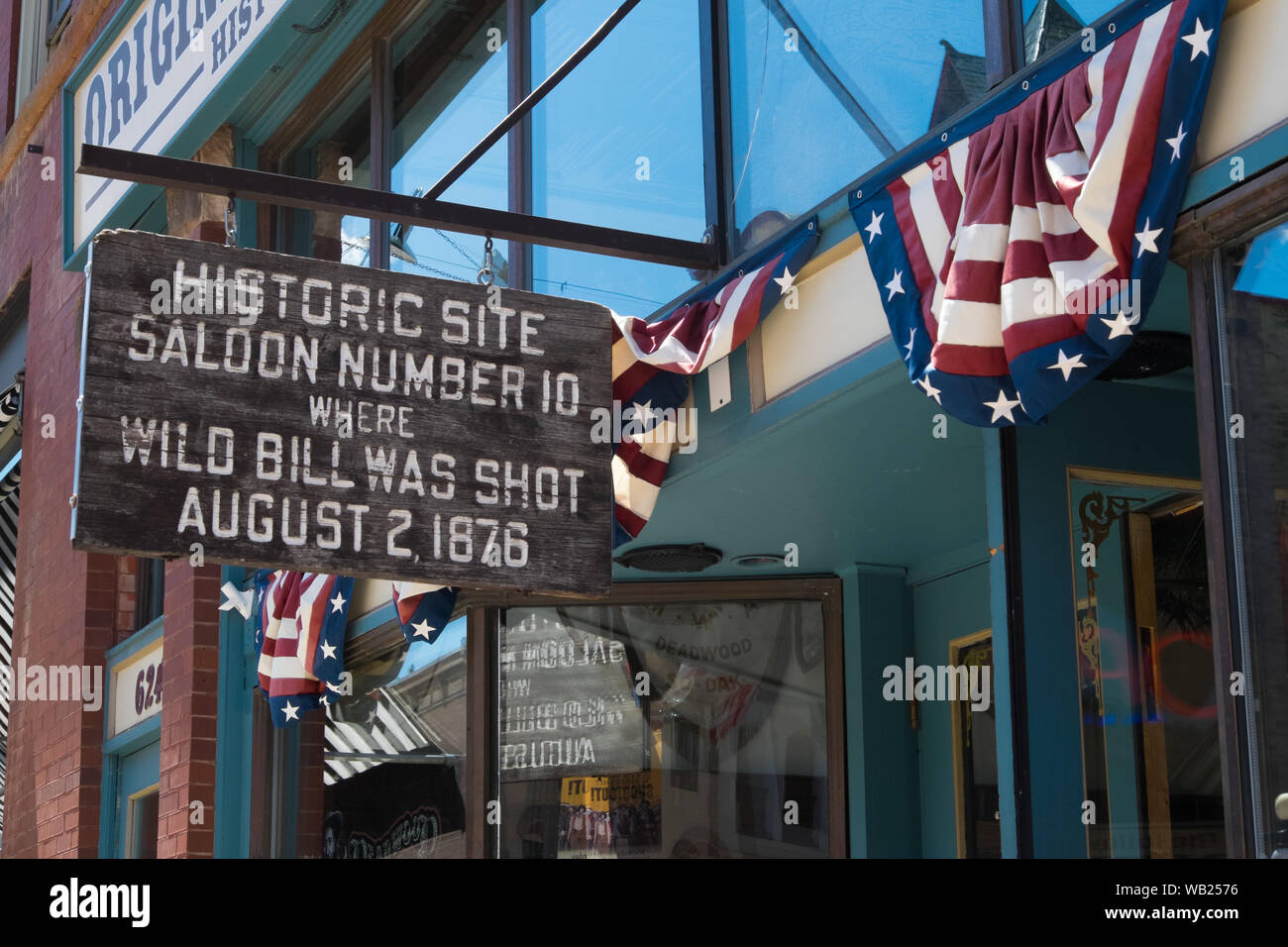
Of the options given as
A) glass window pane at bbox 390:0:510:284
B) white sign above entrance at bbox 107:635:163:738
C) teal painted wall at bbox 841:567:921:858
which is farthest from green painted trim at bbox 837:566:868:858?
white sign above entrance at bbox 107:635:163:738

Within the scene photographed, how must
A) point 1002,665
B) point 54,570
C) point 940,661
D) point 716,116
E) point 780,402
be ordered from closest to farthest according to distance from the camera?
point 1002,665 < point 780,402 < point 716,116 < point 940,661 < point 54,570

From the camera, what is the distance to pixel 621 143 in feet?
22.6

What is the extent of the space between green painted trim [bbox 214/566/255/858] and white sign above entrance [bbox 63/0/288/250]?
2.16m

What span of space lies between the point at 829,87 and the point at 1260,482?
239 centimetres

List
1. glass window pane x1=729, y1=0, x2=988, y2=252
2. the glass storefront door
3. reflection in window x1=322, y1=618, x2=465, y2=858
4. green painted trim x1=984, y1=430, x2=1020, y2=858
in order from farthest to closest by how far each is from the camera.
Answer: reflection in window x1=322, y1=618, x2=465, y2=858 → glass window pane x1=729, y1=0, x2=988, y2=252 → the glass storefront door → green painted trim x1=984, y1=430, x2=1020, y2=858

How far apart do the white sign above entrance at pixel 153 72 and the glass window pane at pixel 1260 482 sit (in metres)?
5.49

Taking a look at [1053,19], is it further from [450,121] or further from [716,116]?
[450,121]

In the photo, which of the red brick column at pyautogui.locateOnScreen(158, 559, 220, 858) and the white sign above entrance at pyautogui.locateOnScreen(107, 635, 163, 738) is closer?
the red brick column at pyautogui.locateOnScreen(158, 559, 220, 858)

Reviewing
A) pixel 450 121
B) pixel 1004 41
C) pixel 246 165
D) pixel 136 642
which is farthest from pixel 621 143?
pixel 136 642

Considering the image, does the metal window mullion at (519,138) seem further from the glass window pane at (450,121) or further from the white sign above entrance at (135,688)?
the white sign above entrance at (135,688)

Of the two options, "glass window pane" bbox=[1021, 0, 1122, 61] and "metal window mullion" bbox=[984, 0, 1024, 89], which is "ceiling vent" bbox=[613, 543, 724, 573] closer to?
"metal window mullion" bbox=[984, 0, 1024, 89]

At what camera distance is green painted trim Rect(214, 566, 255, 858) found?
30.3 ft

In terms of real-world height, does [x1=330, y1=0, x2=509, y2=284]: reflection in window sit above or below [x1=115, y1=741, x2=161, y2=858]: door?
above

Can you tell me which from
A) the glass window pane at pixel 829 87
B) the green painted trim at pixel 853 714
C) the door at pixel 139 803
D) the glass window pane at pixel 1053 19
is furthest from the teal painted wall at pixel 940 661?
the door at pixel 139 803
